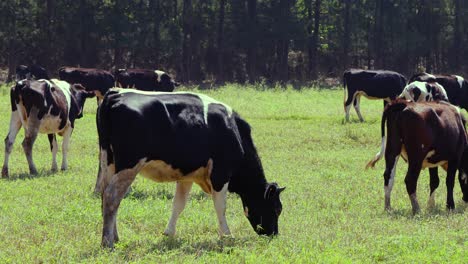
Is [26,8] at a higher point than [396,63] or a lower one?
higher

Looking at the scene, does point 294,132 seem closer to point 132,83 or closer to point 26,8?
point 132,83

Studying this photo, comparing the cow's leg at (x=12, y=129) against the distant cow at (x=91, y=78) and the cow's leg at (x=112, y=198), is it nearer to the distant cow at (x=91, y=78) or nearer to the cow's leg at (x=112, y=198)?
the cow's leg at (x=112, y=198)

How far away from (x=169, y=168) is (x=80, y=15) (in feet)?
137

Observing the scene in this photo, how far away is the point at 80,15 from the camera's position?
158 feet

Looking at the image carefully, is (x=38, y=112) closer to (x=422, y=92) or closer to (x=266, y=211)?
(x=266, y=211)

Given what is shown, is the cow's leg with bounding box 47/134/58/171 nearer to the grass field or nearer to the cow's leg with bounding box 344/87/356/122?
the grass field

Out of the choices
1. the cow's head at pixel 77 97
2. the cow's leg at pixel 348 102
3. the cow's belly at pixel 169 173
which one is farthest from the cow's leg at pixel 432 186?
the cow's leg at pixel 348 102

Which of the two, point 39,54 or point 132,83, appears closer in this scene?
point 132,83

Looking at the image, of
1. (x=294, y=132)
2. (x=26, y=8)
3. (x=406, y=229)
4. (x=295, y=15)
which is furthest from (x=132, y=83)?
(x=406, y=229)

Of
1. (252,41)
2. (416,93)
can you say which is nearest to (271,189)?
(416,93)

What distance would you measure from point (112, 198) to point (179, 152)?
0.88 metres

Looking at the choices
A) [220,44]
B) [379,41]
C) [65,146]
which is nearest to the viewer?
[65,146]

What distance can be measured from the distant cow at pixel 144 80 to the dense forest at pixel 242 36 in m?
15.2

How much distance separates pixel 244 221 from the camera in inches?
382
